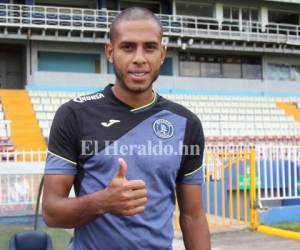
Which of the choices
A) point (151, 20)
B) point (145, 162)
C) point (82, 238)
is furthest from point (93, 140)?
point (151, 20)

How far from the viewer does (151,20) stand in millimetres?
2055

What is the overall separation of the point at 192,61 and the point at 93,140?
2788cm

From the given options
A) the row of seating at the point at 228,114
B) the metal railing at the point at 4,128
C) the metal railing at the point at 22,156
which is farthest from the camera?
the row of seating at the point at 228,114

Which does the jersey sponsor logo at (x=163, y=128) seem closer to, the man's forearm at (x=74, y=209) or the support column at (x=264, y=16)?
the man's forearm at (x=74, y=209)

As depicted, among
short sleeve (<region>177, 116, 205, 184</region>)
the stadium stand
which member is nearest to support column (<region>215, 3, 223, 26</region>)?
the stadium stand

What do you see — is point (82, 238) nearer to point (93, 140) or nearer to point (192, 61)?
point (93, 140)

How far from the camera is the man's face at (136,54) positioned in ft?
6.54

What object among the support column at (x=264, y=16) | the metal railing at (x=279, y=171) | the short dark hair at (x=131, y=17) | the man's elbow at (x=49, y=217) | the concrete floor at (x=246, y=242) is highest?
the support column at (x=264, y=16)

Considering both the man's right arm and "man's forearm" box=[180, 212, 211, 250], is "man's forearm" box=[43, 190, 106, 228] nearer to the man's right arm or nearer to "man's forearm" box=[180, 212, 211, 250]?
the man's right arm

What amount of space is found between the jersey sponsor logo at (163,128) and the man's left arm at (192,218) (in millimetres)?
258

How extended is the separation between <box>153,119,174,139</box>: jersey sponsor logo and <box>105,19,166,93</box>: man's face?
15 cm

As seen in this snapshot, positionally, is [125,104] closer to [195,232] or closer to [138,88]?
[138,88]

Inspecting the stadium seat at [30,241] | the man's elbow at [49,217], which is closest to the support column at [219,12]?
the stadium seat at [30,241]

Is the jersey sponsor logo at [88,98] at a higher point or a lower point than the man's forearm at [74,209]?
higher
